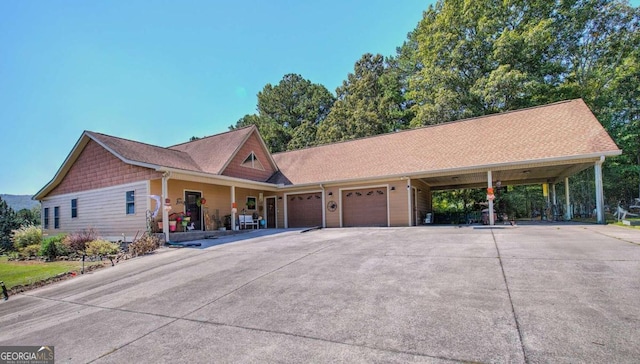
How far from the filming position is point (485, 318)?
11.3 feet

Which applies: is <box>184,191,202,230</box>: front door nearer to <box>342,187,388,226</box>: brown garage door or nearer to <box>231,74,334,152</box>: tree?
<box>342,187,388,226</box>: brown garage door

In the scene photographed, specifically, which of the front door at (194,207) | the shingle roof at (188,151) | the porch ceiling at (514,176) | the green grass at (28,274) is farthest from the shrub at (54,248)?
the porch ceiling at (514,176)

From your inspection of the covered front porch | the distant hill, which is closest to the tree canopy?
the covered front porch

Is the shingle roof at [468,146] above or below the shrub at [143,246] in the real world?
above

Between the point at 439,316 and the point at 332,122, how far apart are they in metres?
28.3

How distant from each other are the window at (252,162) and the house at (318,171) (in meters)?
0.06

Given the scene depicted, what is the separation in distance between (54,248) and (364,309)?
13466 millimetres

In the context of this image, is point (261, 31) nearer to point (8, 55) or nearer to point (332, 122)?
point (8, 55)

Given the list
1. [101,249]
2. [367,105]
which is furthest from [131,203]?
[367,105]

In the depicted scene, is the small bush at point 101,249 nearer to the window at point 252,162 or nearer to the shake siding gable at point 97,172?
the shake siding gable at point 97,172

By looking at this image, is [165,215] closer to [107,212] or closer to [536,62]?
[107,212]

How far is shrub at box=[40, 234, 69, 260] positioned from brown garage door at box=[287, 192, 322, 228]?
9.93 metres

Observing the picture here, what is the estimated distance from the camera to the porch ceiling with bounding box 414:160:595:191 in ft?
42.2

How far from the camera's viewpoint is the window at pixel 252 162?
16.7m
